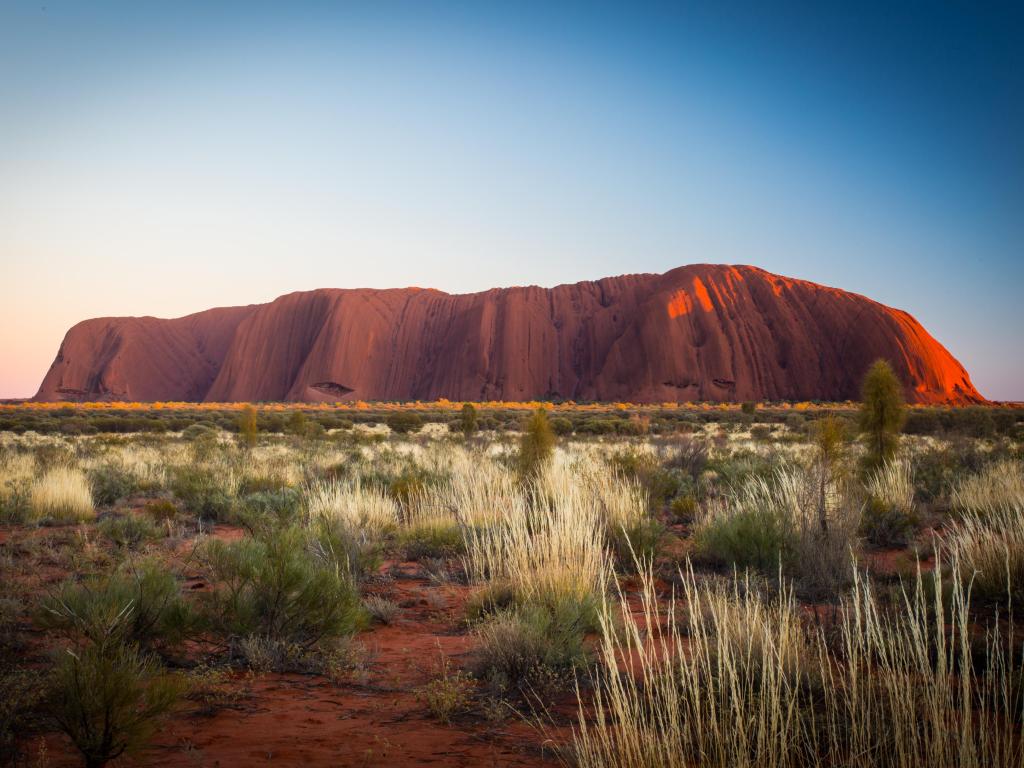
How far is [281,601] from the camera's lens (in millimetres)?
3895

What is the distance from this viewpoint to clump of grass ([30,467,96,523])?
26.7 ft

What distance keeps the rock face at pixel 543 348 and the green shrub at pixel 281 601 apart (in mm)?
66931

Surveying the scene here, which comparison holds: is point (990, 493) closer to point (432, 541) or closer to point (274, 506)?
point (432, 541)

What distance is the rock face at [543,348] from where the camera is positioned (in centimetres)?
7056

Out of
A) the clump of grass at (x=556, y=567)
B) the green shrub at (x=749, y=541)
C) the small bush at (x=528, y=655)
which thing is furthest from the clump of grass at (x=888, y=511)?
the small bush at (x=528, y=655)

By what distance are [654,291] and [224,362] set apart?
61.4 meters

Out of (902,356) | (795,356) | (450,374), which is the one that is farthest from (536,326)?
(902,356)

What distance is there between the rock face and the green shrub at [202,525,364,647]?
220ft

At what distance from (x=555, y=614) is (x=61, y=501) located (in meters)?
7.75

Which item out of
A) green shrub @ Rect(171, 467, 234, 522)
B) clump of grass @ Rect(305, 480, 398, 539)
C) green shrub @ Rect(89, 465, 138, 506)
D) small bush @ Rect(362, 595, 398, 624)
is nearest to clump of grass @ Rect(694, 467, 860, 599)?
small bush @ Rect(362, 595, 398, 624)

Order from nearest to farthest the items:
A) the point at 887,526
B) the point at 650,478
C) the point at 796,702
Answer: the point at 796,702 < the point at 887,526 < the point at 650,478

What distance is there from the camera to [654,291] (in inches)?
3145

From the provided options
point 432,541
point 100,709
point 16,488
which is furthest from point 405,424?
point 100,709

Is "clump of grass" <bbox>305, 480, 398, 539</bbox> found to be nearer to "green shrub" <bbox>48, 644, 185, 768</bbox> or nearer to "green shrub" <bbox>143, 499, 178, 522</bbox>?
"green shrub" <bbox>143, 499, 178, 522</bbox>
